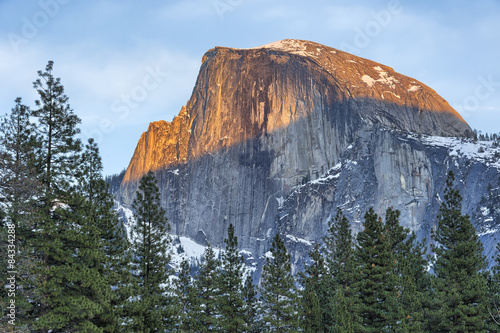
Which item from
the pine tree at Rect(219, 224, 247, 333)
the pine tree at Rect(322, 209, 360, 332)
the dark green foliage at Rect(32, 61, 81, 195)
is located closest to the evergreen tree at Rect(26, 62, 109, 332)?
the dark green foliage at Rect(32, 61, 81, 195)

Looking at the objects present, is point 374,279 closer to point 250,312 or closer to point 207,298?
point 250,312

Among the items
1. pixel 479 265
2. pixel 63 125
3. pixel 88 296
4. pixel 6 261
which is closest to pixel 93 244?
pixel 88 296

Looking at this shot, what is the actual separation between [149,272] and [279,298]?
15355 mm

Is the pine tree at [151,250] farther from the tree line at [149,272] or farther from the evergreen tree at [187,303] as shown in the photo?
the evergreen tree at [187,303]

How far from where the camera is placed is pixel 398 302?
152 feet

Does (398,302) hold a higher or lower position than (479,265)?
lower

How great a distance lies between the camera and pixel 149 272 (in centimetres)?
4969

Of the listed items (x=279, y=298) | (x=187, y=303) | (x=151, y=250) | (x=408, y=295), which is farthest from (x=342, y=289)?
(x=187, y=303)

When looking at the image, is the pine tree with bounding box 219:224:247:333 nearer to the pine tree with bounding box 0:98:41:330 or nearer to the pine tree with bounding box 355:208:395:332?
the pine tree with bounding box 355:208:395:332

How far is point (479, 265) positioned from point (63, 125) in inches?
1534

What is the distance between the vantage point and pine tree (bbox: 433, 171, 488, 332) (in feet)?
149

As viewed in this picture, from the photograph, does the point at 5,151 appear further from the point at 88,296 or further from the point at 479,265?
the point at 479,265

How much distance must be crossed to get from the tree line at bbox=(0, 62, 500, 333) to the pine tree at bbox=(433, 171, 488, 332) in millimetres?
122

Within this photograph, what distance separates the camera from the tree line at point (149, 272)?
89.9ft
